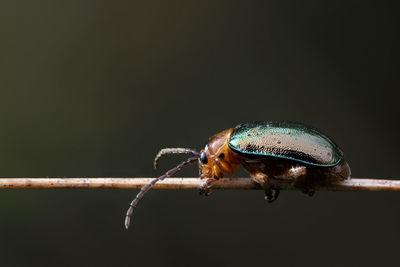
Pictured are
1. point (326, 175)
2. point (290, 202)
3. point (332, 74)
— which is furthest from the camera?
point (332, 74)

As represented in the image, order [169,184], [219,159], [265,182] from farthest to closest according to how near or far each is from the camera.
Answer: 1. [219,159]
2. [265,182]
3. [169,184]

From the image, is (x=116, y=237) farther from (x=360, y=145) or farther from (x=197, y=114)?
(x=360, y=145)

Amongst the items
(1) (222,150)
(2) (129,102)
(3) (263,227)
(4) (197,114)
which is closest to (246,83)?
(4) (197,114)

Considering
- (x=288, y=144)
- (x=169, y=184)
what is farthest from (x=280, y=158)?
(x=169, y=184)

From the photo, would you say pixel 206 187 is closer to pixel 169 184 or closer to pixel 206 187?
pixel 206 187

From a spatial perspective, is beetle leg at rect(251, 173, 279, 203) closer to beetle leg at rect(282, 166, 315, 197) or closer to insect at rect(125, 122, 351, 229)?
insect at rect(125, 122, 351, 229)

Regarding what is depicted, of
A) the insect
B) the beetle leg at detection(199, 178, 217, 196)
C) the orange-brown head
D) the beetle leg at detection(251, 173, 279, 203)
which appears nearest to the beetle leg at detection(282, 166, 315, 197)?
the insect
